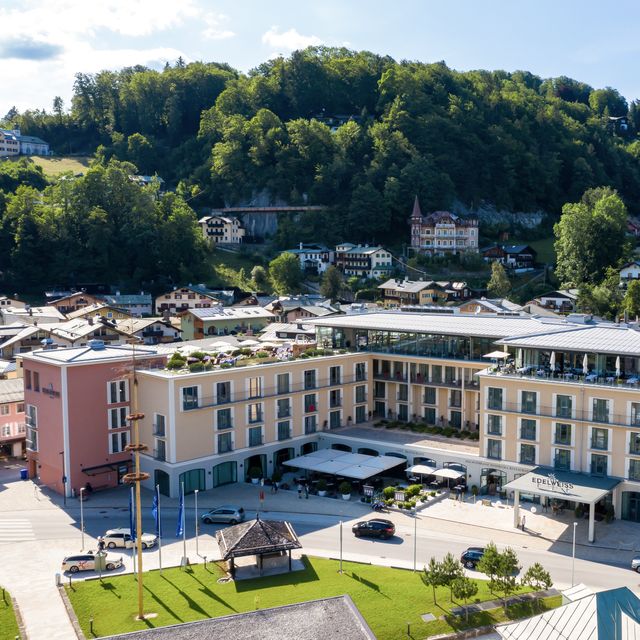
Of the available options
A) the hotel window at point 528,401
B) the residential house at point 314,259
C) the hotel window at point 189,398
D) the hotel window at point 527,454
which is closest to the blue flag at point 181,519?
the hotel window at point 189,398

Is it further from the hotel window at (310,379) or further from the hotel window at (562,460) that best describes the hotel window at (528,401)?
the hotel window at (310,379)

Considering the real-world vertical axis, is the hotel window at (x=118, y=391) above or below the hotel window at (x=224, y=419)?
above

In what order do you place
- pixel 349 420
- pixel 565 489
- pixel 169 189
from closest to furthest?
pixel 565 489 < pixel 349 420 < pixel 169 189

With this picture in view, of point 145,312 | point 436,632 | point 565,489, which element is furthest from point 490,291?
point 436,632

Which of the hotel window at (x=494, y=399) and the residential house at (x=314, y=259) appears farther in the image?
the residential house at (x=314, y=259)

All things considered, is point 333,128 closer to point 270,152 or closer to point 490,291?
point 270,152

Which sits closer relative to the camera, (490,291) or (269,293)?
(490,291)

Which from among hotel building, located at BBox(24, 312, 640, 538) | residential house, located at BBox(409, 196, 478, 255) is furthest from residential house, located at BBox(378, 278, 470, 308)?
hotel building, located at BBox(24, 312, 640, 538)
